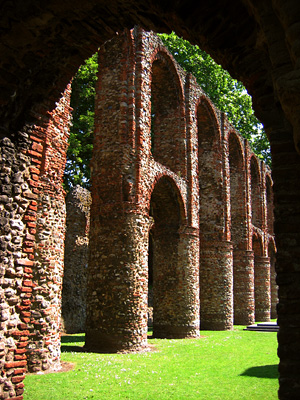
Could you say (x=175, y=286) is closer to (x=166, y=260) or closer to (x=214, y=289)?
(x=166, y=260)

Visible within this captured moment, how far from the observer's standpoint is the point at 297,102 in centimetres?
219

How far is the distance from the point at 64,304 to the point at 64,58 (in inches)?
425

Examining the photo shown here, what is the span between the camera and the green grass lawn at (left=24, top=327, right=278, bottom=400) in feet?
19.0

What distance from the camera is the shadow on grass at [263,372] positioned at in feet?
23.5

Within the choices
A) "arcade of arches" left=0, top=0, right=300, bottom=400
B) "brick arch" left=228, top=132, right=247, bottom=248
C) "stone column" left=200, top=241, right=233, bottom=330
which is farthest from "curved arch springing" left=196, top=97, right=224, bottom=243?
"arcade of arches" left=0, top=0, right=300, bottom=400

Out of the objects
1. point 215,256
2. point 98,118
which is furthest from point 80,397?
point 215,256

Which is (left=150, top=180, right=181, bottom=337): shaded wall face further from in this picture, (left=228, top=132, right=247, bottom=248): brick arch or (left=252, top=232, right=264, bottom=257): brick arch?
(left=252, top=232, right=264, bottom=257): brick arch

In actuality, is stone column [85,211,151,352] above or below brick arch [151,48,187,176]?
below

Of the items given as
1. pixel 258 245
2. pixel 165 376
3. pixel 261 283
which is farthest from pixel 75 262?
pixel 261 283

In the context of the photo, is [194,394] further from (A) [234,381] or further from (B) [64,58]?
(B) [64,58]

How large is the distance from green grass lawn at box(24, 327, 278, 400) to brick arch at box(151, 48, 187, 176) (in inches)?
269

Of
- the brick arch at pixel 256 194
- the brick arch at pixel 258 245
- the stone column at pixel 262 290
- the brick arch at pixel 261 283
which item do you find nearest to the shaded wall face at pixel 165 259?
the brick arch at pixel 261 283

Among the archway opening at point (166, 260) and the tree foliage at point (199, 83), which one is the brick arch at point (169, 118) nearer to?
the archway opening at point (166, 260)

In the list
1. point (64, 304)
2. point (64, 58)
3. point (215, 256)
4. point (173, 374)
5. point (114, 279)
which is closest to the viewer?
point (64, 58)
